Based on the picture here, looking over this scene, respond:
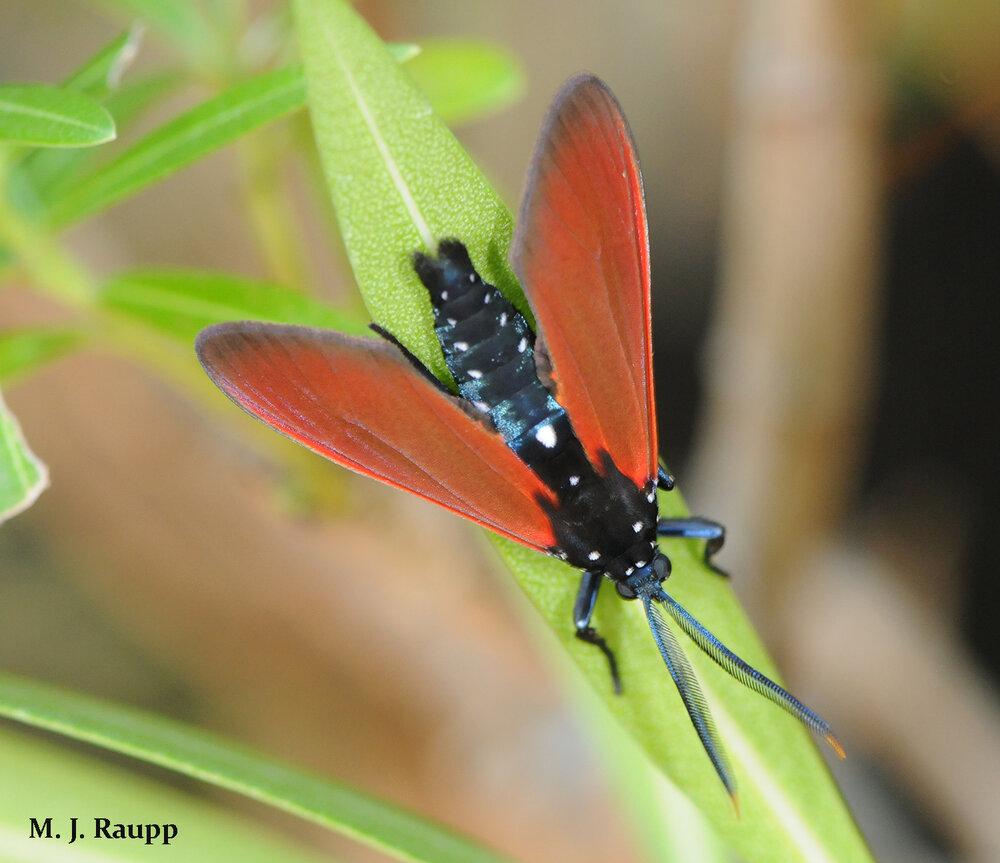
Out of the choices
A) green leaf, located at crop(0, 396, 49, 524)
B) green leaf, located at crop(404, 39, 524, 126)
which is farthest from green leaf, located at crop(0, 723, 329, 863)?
green leaf, located at crop(404, 39, 524, 126)

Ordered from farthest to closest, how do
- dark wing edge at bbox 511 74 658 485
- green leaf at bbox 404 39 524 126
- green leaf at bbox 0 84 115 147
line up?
green leaf at bbox 404 39 524 126, dark wing edge at bbox 511 74 658 485, green leaf at bbox 0 84 115 147

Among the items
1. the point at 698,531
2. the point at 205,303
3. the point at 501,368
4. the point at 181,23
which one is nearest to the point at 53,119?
the point at 205,303

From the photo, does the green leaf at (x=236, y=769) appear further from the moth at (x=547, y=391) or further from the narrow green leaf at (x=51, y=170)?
the narrow green leaf at (x=51, y=170)

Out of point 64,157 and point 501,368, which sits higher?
point 64,157

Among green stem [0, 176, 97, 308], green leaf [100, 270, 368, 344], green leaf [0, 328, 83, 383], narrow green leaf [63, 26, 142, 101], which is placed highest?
narrow green leaf [63, 26, 142, 101]

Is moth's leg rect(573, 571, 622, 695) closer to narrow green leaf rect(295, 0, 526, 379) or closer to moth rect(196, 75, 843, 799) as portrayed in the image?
moth rect(196, 75, 843, 799)

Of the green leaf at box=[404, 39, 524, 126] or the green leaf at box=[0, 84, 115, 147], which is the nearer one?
the green leaf at box=[0, 84, 115, 147]

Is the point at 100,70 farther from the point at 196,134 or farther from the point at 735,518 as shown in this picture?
the point at 735,518
